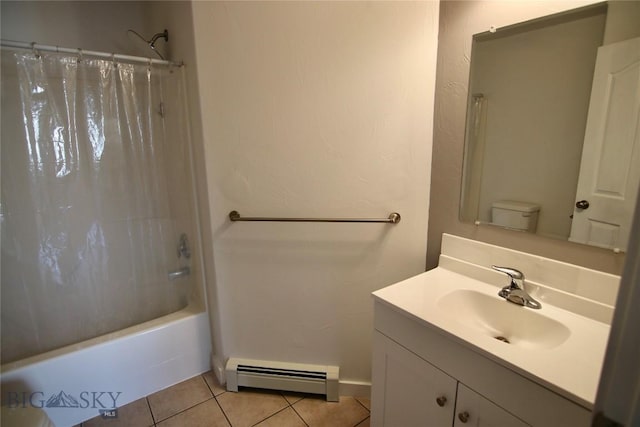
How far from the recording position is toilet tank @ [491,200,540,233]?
45.4 inches

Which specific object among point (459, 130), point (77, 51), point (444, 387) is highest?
point (77, 51)

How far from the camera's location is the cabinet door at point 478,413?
2.78 feet

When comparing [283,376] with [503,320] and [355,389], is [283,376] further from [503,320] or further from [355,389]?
[503,320]

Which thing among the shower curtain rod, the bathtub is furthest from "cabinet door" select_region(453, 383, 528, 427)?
the shower curtain rod

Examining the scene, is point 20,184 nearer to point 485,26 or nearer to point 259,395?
point 259,395

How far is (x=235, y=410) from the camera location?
1.64 metres

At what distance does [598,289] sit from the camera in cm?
101

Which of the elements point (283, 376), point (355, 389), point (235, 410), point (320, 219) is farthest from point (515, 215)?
point (235, 410)

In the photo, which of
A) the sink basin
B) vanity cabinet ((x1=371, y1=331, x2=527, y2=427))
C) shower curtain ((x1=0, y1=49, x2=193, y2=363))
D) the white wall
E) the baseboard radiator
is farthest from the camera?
the baseboard radiator

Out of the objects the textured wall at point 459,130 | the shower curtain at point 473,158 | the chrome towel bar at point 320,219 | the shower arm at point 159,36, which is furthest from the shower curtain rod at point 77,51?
the shower curtain at point 473,158

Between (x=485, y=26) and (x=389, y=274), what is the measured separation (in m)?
1.09

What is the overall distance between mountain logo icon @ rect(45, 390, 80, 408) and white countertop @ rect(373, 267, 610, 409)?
155 cm

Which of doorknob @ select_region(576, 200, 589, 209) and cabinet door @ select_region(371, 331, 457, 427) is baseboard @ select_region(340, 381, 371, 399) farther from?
doorknob @ select_region(576, 200, 589, 209)

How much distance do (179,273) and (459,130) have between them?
1.70 metres
